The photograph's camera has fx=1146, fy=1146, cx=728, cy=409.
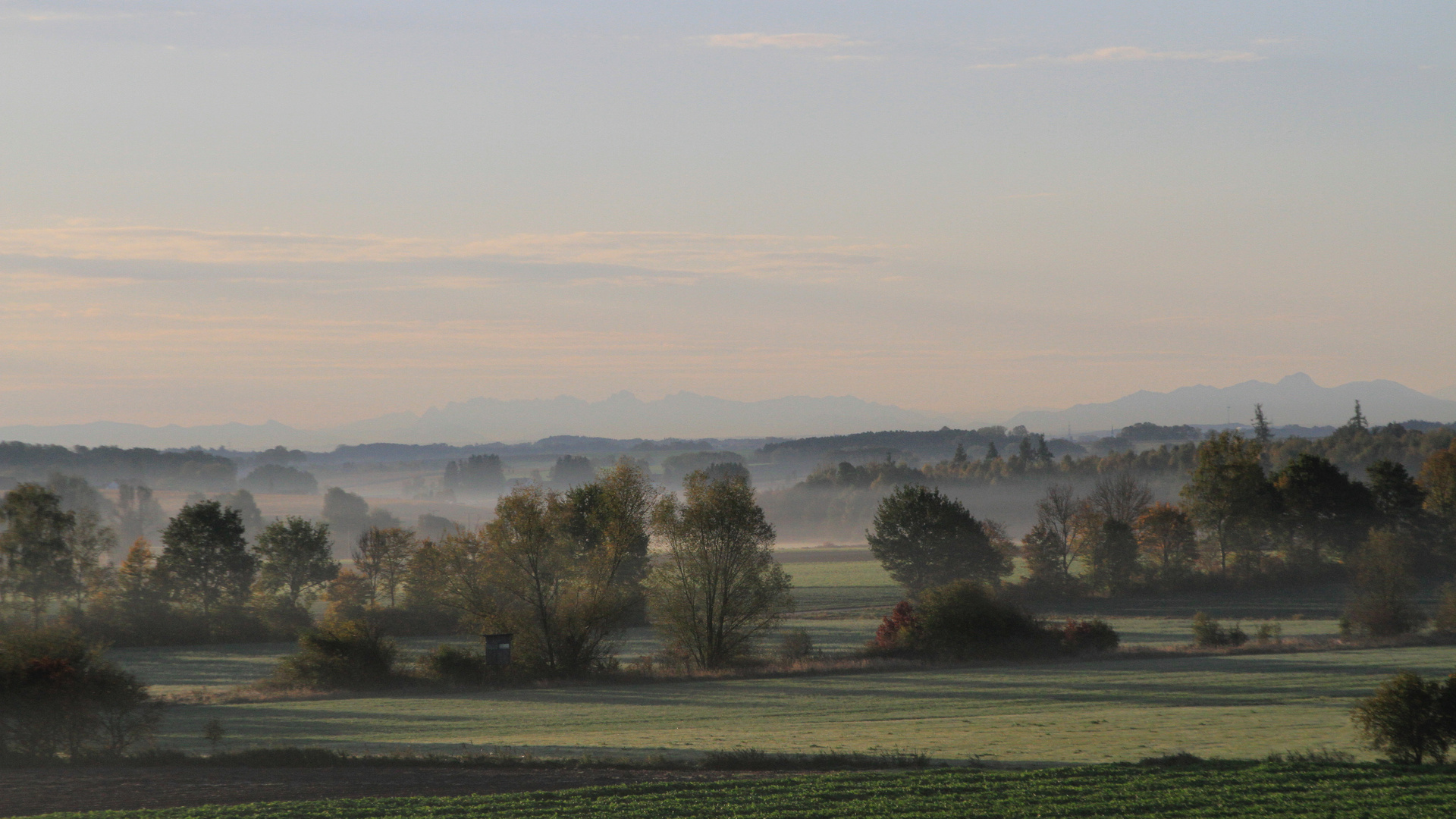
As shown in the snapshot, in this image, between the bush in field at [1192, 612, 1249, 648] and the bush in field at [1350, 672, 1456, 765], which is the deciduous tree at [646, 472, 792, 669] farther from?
the bush in field at [1350, 672, 1456, 765]

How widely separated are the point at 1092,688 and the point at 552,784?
91.3 ft

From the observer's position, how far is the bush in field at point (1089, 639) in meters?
60.1

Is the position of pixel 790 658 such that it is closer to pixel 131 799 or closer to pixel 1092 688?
pixel 1092 688

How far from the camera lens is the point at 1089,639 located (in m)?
60.4

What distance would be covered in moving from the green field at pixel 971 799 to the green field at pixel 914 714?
3.74 m

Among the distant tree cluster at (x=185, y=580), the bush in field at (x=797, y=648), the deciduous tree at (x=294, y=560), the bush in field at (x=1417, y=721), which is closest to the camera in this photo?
the bush in field at (x=1417, y=721)

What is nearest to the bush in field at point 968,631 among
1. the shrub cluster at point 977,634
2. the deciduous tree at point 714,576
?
the shrub cluster at point 977,634

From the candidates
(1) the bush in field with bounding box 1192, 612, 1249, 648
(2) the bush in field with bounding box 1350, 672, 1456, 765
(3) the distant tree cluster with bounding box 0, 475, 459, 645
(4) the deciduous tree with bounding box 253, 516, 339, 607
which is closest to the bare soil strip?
(2) the bush in field with bounding box 1350, 672, 1456, 765

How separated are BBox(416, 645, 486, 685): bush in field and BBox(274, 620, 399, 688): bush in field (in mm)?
1718

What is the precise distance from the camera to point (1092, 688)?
155 feet

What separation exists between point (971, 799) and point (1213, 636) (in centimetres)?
4399

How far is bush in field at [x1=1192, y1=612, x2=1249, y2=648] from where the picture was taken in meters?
62.0

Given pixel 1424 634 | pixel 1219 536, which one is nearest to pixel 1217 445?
pixel 1219 536

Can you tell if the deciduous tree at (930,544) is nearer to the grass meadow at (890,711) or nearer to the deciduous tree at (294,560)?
the grass meadow at (890,711)
